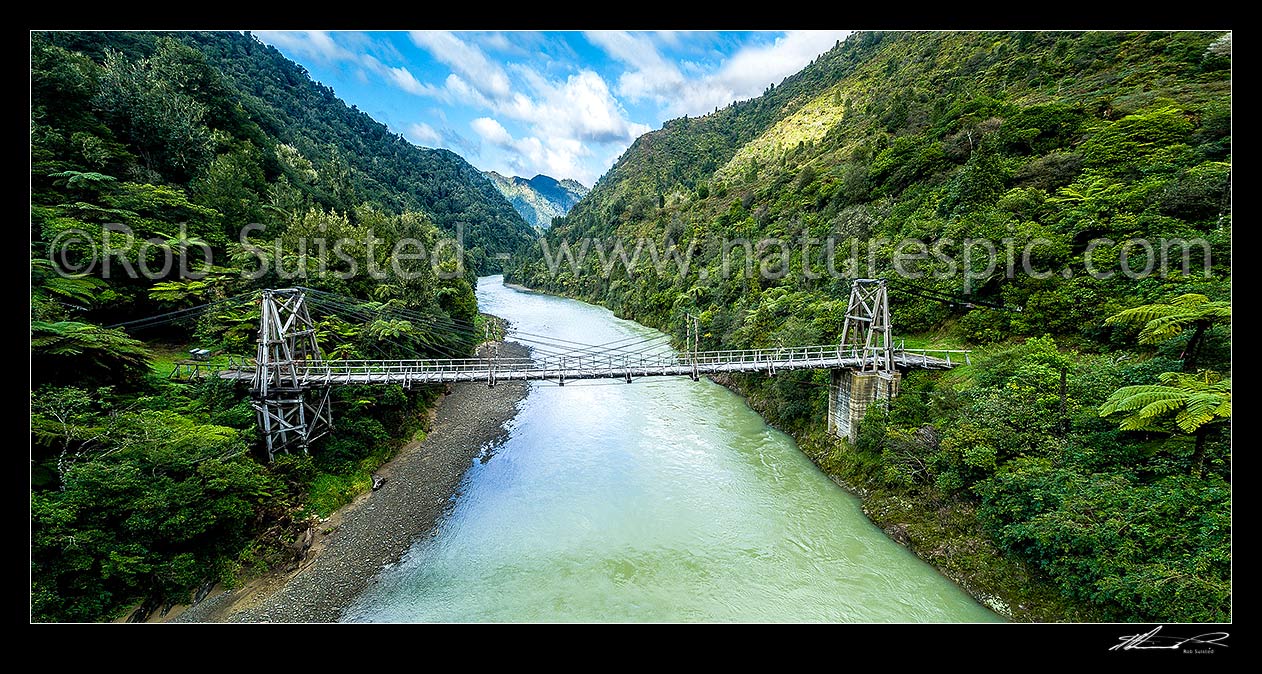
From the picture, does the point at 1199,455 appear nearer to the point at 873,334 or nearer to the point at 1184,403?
the point at 1184,403

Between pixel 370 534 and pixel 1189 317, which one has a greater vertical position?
pixel 1189 317

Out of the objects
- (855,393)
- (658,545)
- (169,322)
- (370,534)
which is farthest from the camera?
(169,322)

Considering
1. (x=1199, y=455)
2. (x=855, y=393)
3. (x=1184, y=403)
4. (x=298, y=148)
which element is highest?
(x=298, y=148)

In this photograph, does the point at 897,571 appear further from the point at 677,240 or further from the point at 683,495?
the point at 677,240

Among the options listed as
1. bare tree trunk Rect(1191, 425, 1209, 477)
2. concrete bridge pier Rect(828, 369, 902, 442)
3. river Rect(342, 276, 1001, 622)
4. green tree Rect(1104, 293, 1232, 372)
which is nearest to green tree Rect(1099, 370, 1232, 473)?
bare tree trunk Rect(1191, 425, 1209, 477)
